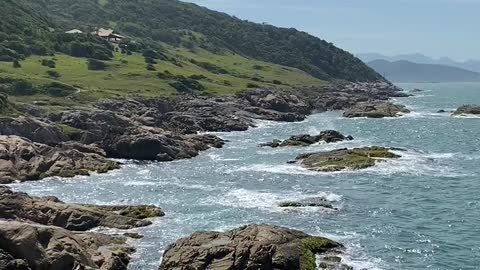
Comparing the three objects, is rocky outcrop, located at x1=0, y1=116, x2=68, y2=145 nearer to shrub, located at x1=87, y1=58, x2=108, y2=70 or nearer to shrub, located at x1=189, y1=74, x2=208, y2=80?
shrub, located at x1=87, y1=58, x2=108, y2=70

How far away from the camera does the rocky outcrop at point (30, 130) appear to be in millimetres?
93625

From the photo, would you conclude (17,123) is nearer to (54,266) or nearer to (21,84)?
(21,84)

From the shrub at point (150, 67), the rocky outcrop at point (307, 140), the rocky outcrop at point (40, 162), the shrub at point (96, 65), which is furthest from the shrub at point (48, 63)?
the rocky outcrop at point (40, 162)

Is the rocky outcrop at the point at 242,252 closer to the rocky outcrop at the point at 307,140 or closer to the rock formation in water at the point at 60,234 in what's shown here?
the rock formation in water at the point at 60,234

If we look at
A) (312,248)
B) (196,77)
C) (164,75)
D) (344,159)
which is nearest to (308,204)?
(312,248)

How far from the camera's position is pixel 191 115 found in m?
138

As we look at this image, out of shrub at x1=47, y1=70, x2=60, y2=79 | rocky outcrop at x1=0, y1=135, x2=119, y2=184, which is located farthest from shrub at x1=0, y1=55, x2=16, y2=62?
rocky outcrop at x1=0, y1=135, x2=119, y2=184

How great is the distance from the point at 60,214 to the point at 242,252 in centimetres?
2117

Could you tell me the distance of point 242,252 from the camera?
39.7 m

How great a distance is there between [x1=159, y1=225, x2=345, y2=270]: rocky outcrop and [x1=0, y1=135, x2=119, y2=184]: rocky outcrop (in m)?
40.3

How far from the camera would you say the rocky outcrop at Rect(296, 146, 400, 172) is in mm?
83375

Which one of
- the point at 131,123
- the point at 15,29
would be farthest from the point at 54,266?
the point at 15,29

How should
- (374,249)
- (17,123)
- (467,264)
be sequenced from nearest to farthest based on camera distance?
(467,264) < (374,249) < (17,123)

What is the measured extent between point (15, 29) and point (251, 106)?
8266 centimetres
